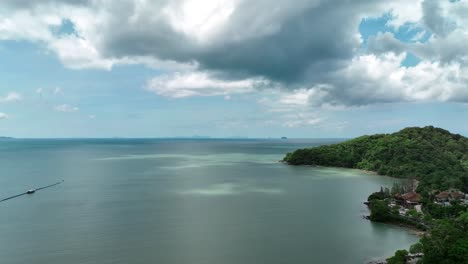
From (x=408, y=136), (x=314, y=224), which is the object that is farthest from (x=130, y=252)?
(x=408, y=136)

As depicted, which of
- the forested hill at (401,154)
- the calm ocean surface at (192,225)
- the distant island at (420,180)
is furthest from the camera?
the forested hill at (401,154)

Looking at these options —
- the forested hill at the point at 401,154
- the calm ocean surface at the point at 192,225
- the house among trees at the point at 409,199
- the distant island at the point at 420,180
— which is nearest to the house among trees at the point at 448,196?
the distant island at the point at 420,180

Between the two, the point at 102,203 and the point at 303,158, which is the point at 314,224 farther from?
the point at 303,158

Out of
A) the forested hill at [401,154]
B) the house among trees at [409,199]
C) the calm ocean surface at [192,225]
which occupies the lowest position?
the calm ocean surface at [192,225]

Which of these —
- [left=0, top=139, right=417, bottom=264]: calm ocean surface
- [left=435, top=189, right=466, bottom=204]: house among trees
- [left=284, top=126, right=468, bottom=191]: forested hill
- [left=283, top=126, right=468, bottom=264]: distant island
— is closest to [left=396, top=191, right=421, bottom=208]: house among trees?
[left=283, top=126, right=468, bottom=264]: distant island

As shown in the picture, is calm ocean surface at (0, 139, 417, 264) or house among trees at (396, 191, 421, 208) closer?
calm ocean surface at (0, 139, 417, 264)

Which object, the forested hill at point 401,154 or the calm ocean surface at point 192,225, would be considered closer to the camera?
the calm ocean surface at point 192,225

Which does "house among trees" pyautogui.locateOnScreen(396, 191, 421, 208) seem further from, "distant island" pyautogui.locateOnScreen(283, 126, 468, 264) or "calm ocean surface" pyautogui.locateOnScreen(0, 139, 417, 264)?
"calm ocean surface" pyautogui.locateOnScreen(0, 139, 417, 264)

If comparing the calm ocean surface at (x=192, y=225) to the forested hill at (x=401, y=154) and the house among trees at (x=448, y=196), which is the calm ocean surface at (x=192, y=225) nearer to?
the house among trees at (x=448, y=196)

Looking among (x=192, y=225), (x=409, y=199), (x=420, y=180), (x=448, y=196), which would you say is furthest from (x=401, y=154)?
(x=192, y=225)
